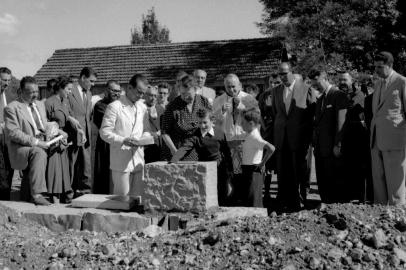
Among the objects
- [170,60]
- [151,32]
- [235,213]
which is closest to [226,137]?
[235,213]

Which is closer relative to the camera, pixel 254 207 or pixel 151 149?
pixel 254 207

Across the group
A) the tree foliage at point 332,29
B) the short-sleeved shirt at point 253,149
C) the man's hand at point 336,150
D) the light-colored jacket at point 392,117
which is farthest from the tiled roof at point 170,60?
the light-colored jacket at point 392,117

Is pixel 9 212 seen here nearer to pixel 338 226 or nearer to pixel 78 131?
pixel 78 131

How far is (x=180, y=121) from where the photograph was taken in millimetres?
6645

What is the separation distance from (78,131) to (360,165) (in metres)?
4.22

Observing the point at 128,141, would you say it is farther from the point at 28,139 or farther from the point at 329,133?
the point at 329,133

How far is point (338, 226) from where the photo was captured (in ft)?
15.8

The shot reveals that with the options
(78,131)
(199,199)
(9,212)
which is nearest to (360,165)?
(199,199)

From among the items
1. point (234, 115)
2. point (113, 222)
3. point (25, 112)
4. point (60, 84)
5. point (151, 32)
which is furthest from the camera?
point (151, 32)

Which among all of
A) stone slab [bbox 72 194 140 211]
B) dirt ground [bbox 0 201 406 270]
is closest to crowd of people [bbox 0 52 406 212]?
stone slab [bbox 72 194 140 211]

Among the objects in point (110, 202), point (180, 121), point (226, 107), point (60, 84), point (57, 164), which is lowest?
point (110, 202)

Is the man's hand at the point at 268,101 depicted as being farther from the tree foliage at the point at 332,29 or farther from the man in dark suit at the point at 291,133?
the tree foliage at the point at 332,29

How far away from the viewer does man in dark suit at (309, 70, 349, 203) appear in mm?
7301

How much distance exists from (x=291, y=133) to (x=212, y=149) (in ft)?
4.99
